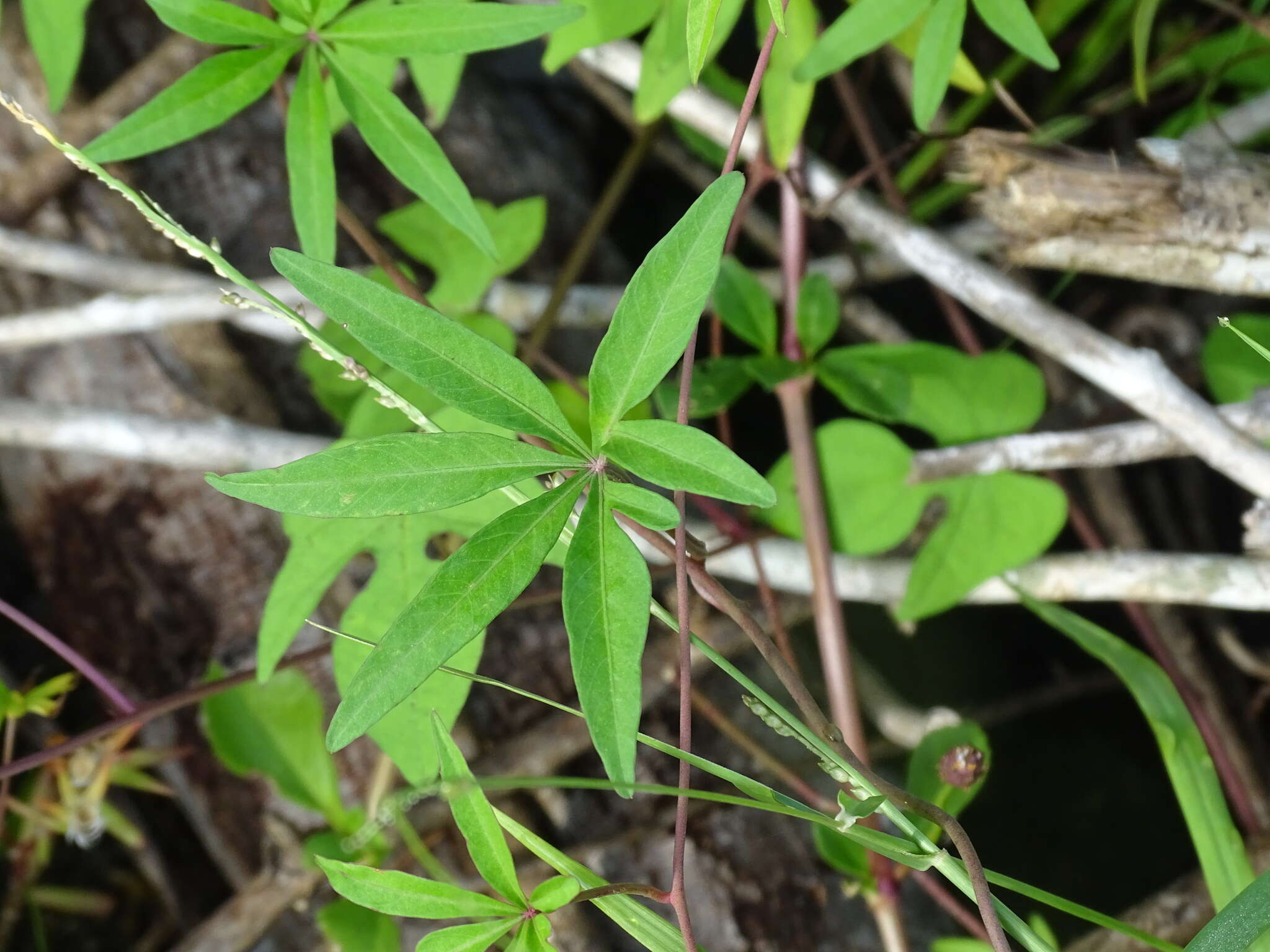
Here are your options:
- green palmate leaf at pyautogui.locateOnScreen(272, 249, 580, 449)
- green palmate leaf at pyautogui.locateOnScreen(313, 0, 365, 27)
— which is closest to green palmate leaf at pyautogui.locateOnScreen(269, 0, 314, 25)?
green palmate leaf at pyautogui.locateOnScreen(313, 0, 365, 27)

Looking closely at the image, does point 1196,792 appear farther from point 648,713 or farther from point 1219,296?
point 1219,296

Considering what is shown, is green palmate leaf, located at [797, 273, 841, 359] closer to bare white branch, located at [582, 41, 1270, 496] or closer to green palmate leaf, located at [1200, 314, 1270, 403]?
bare white branch, located at [582, 41, 1270, 496]

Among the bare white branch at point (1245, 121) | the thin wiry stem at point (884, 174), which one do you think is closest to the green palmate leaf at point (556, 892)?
the thin wiry stem at point (884, 174)

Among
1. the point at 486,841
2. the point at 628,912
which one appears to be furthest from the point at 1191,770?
the point at 486,841

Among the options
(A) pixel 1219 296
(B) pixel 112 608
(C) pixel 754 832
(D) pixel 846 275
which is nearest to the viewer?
(C) pixel 754 832

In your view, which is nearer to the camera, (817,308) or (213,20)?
(213,20)

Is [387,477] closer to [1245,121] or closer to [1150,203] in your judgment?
[1150,203]

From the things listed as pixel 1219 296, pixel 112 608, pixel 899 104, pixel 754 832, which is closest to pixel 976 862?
pixel 754 832
